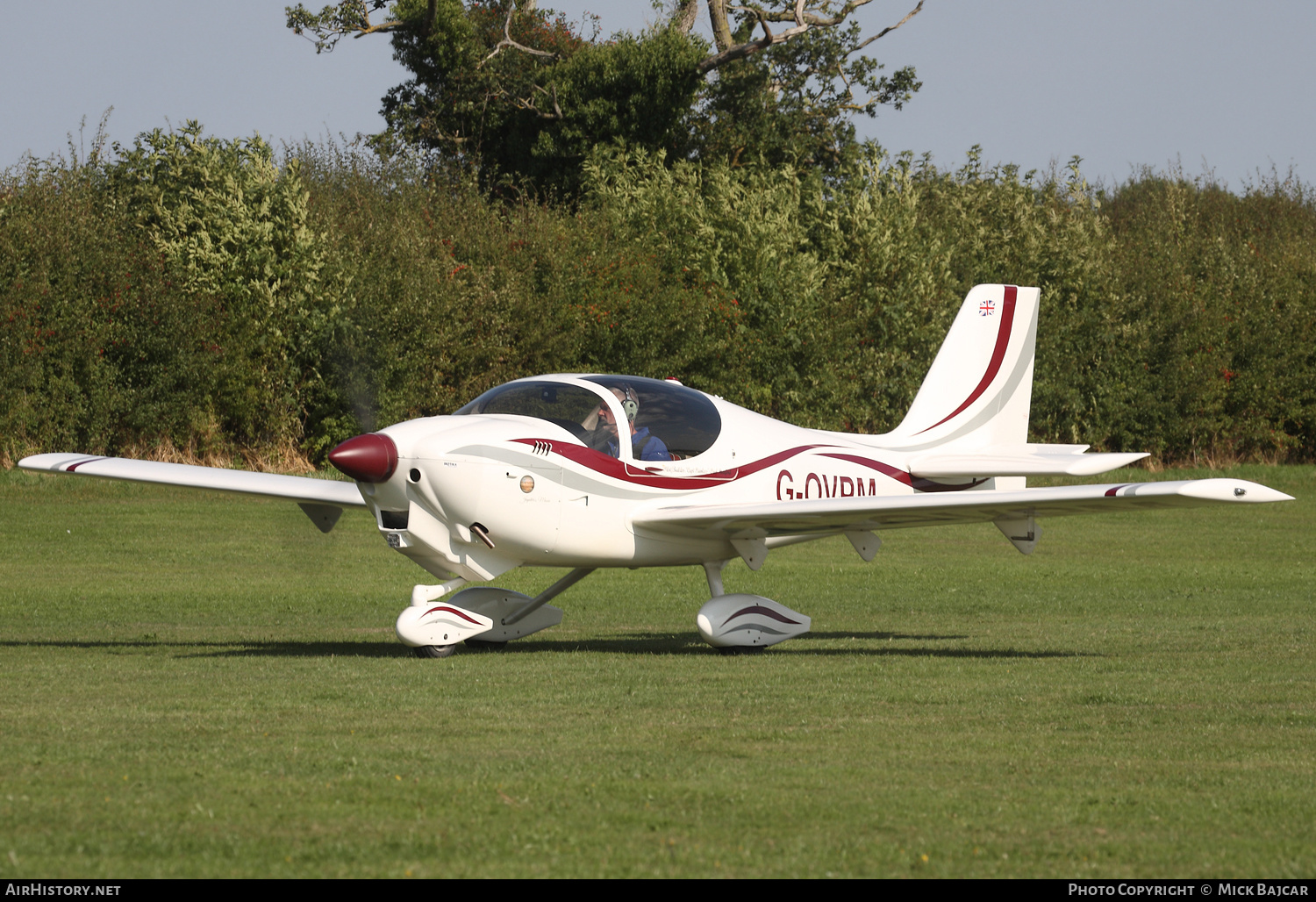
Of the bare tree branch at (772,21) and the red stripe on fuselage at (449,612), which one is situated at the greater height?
the bare tree branch at (772,21)

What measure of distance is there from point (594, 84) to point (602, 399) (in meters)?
32.7

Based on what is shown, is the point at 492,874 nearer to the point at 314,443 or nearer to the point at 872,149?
the point at 314,443

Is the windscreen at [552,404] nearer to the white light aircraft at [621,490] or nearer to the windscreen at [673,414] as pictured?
the white light aircraft at [621,490]

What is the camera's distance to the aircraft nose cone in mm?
11312

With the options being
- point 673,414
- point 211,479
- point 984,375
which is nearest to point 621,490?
point 673,414

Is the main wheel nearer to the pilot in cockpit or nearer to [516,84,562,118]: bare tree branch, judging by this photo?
the pilot in cockpit

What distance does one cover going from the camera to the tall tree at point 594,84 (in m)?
43.8

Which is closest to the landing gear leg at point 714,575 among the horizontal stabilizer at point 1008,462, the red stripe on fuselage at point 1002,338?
the horizontal stabilizer at point 1008,462

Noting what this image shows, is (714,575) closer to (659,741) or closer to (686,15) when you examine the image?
(659,741)

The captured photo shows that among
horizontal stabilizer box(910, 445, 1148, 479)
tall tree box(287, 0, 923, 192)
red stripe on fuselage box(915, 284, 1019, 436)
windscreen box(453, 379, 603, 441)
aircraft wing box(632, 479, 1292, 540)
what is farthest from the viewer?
tall tree box(287, 0, 923, 192)

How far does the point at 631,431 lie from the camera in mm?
12609

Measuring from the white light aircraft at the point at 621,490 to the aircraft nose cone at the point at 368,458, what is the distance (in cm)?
1

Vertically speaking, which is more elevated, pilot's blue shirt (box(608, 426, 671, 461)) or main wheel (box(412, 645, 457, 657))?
pilot's blue shirt (box(608, 426, 671, 461))

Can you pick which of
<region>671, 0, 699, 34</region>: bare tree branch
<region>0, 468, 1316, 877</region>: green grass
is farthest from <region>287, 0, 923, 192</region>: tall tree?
<region>0, 468, 1316, 877</region>: green grass
